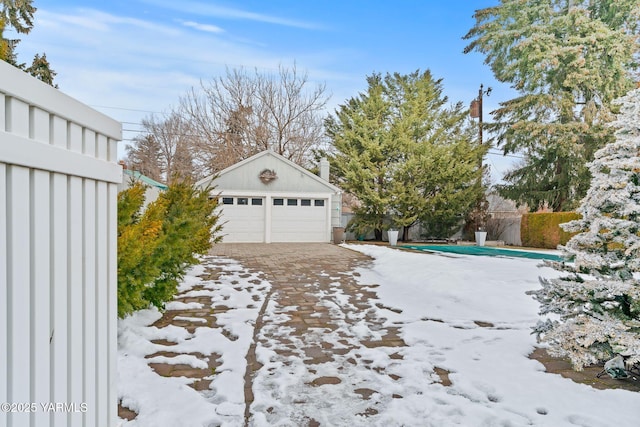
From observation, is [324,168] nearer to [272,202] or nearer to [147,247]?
[272,202]

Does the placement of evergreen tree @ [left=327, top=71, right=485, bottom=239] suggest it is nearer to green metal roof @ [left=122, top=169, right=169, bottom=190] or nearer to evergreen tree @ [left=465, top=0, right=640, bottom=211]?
evergreen tree @ [left=465, top=0, right=640, bottom=211]

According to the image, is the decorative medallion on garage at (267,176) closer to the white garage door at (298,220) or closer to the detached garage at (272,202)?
the detached garage at (272,202)

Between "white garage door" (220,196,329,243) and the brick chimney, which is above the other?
the brick chimney

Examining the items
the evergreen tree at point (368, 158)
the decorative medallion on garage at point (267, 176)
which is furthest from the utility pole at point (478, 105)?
the decorative medallion on garage at point (267, 176)

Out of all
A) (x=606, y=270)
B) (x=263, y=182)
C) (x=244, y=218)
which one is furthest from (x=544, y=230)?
(x=606, y=270)

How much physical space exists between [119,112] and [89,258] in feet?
79.3

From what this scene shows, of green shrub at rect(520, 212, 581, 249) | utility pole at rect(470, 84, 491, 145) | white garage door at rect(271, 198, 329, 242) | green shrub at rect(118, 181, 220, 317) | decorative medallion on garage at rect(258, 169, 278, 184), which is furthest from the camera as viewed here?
utility pole at rect(470, 84, 491, 145)

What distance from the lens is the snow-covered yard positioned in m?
2.12

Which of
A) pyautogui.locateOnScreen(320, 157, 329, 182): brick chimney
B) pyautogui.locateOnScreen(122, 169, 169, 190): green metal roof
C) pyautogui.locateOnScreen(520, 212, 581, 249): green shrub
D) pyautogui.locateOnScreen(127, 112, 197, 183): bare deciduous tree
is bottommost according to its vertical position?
pyautogui.locateOnScreen(520, 212, 581, 249): green shrub

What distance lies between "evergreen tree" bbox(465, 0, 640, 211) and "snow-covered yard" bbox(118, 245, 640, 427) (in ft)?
42.7

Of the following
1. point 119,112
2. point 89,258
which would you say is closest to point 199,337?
point 89,258

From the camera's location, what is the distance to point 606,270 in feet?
9.52

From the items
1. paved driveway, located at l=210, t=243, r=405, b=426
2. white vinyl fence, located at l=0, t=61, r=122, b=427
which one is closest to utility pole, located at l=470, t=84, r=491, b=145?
paved driveway, located at l=210, t=243, r=405, b=426

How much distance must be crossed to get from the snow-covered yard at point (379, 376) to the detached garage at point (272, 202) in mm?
9607
